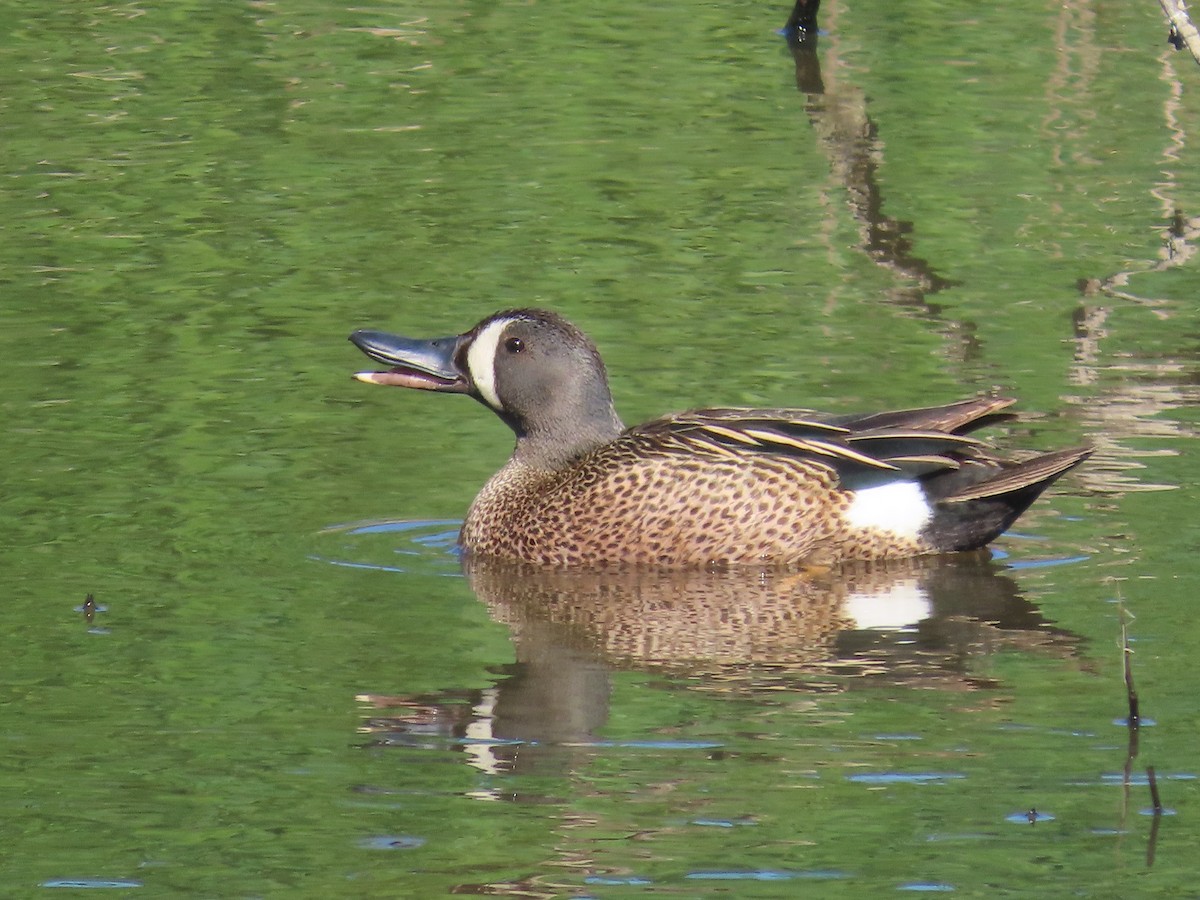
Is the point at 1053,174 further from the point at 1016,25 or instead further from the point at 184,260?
the point at 184,260

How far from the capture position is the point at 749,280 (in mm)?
11734

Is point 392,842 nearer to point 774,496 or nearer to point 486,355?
point 774,496

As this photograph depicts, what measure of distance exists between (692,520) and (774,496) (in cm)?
30

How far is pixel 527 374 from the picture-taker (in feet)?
29.4

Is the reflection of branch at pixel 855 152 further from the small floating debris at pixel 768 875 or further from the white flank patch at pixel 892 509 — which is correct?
the small floating debris at pixel 768 875

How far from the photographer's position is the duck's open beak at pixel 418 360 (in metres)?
9.00

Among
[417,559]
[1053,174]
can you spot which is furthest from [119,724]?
[1053,174]

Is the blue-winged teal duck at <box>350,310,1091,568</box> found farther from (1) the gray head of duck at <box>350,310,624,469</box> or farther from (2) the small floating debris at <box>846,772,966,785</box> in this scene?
(2) the small floating debris at <box>846,772,966,785</box>

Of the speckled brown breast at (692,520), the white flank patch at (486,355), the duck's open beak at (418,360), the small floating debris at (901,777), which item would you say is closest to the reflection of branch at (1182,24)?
the small floating debris at (901,777)

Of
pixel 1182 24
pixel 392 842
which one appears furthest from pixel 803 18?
pixel 392 842

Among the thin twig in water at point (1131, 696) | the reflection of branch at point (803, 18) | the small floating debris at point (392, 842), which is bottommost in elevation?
the small floating debris at point (392, 842)

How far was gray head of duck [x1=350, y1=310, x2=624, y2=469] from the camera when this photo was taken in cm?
893

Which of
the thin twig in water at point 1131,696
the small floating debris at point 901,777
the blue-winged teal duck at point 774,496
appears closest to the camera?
the thin twig in water at point 1131,696

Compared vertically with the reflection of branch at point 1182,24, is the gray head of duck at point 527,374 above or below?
below
